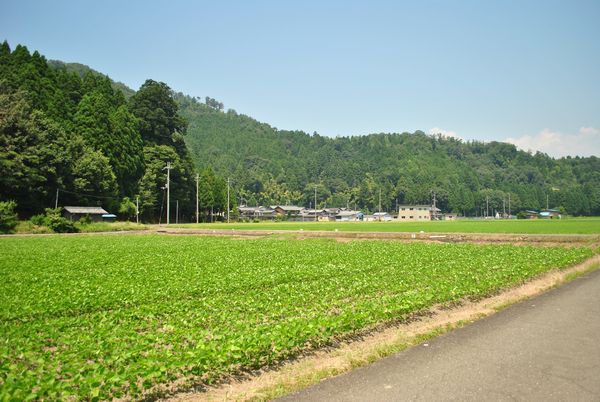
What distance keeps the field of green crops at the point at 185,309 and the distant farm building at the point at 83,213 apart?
40.7 m

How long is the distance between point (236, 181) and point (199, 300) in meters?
167

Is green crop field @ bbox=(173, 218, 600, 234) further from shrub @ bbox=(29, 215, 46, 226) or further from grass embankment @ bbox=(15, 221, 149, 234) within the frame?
shrub @ bbox=(29, 215, 46, 226)

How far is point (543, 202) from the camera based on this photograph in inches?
7485

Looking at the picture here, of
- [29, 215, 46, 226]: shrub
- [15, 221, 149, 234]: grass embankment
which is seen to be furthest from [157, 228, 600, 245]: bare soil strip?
[29, 215, 46, 226]: shrub

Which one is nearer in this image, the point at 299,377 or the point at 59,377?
the point at 59,377

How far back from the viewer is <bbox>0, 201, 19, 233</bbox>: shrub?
44234mm

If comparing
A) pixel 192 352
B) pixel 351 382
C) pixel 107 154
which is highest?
pixel 107 154

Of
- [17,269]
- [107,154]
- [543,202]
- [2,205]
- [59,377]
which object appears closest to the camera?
[59,377]

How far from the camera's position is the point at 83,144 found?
5906 centimetres

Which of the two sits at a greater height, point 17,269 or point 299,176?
point 299,176

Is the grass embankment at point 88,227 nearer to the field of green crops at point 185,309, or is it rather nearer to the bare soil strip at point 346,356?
the field of green crops at point 185,309

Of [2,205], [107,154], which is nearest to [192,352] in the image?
[2,205]

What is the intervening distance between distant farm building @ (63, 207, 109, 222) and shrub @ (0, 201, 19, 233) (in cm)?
1160

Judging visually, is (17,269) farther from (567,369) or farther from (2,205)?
(2,205)
